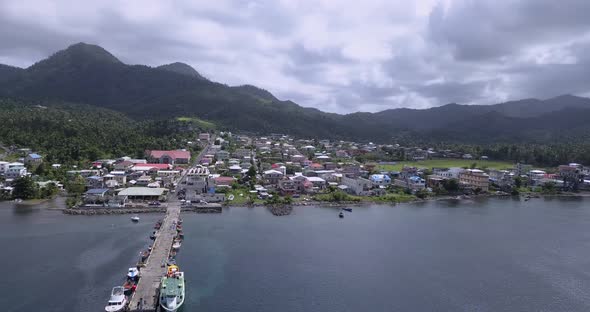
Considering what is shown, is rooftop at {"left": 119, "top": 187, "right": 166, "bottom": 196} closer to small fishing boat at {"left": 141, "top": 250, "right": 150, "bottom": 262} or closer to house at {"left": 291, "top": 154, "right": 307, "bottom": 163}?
small fishing boat at {"left": 141, "top": 250, "right": 150, "bottom": 262}

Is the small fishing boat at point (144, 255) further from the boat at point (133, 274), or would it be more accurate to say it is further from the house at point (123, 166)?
the house at point (123, 166)

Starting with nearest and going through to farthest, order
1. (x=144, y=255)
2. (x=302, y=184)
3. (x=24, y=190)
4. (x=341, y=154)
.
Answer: (x=144, y=255) < (x=24, y=190) < (x=302, y=184) < (x=341, y=154)

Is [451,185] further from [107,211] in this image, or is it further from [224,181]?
[107,211]

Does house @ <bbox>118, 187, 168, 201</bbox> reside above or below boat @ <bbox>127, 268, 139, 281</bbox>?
above

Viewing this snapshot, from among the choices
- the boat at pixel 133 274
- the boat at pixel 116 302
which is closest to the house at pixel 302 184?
the boat at pixel 133 274

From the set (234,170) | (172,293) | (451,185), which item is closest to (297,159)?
(234,170)

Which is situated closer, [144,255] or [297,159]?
[144,255]

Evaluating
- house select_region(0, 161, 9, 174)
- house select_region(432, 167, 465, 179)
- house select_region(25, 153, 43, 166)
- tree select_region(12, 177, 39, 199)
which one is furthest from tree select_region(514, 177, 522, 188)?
house select_region(0, 161, 9, 174)
